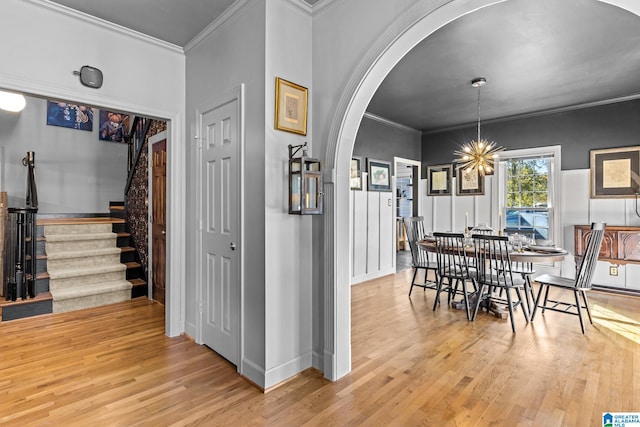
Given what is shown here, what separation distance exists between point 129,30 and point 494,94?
4516mm

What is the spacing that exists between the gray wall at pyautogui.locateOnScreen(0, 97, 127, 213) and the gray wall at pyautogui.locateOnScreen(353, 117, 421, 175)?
4544 millimetres

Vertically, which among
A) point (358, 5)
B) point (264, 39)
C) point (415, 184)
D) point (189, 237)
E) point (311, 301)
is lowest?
point (311, 301)

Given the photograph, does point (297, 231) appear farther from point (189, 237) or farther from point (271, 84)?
point (189, 237)

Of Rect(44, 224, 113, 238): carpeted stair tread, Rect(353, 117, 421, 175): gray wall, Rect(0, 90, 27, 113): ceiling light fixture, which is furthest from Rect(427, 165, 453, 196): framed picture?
Rect(0, 90, 27, 113): ceiling light fixture

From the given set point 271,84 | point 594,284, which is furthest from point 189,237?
point 594,284

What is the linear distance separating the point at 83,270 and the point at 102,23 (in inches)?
118

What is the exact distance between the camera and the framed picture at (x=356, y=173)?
5457 millimetres

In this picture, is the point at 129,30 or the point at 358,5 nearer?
the point at 358,5

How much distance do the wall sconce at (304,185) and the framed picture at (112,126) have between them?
208 inches

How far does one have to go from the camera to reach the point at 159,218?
4.06 meters

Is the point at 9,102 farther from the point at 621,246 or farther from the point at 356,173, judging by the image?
the point at 621,246

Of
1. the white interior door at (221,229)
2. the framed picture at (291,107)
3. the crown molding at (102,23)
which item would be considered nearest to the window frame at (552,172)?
the framed picture at (291,107)

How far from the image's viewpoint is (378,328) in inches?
136

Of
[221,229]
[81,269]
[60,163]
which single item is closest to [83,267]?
[81,269]
